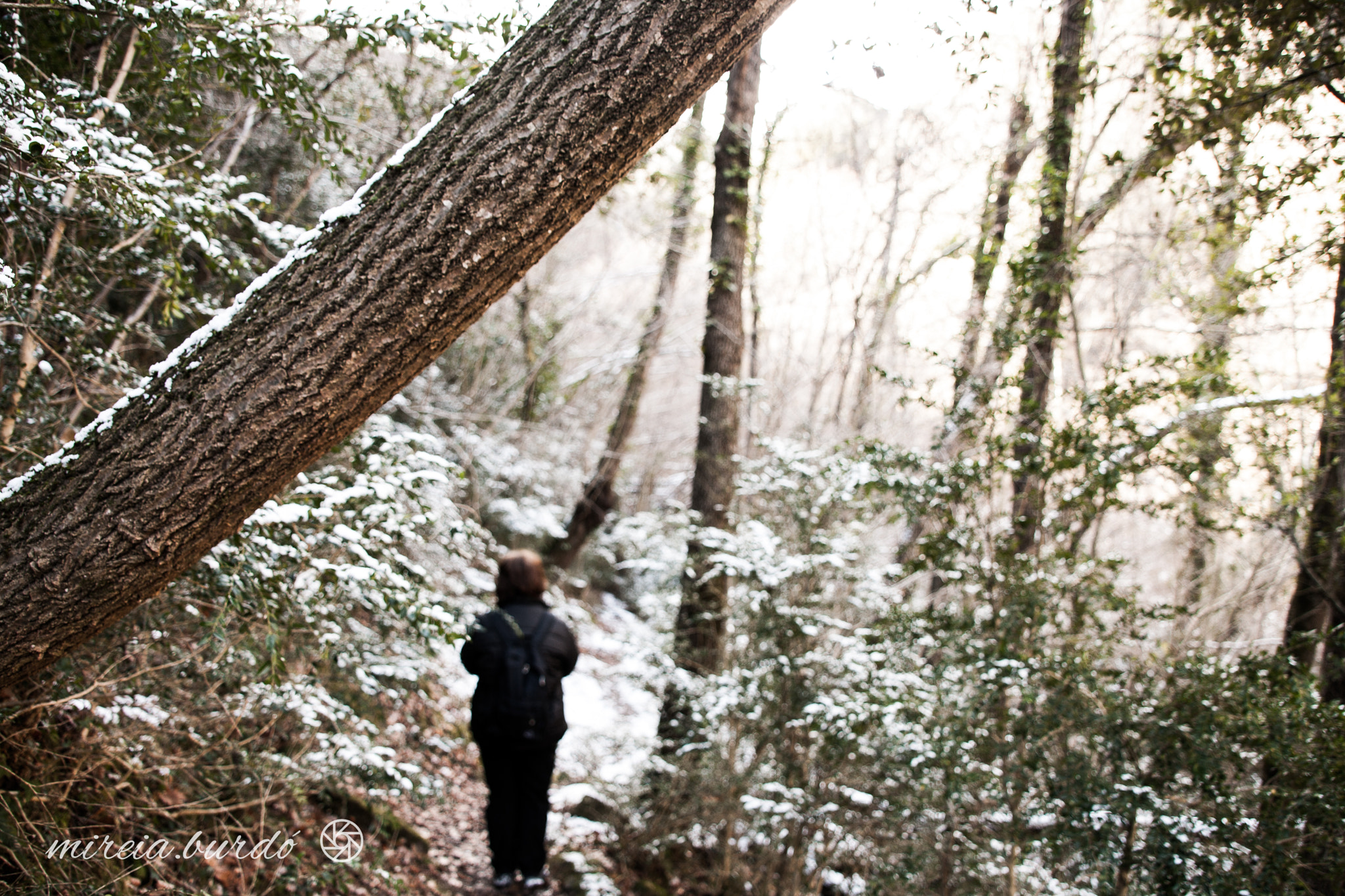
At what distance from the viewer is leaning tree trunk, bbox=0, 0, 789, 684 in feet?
5.51

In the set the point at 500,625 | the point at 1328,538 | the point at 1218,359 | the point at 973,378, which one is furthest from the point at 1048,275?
the point at 500,625

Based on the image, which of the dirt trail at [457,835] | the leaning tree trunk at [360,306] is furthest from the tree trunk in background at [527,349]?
the leaning tree trunk at [360,306]

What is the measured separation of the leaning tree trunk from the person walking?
6.97ft

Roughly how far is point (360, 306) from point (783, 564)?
285 cm

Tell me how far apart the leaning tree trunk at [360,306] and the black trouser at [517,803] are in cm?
248

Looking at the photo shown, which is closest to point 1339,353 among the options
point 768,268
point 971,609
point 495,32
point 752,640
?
point 971,609

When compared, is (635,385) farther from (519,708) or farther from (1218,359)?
(1218,359)

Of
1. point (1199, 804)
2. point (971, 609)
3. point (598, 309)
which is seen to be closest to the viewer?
point (1199, 804)

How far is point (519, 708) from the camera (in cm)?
376

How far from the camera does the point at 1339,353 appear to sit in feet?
10.5

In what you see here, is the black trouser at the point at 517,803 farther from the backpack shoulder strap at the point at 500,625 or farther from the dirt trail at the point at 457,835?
the backpack shoulder strap at the point at 500,625

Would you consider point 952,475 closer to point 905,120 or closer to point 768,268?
point 905,120

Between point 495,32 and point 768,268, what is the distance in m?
8.42

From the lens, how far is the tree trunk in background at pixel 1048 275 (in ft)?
12.0
